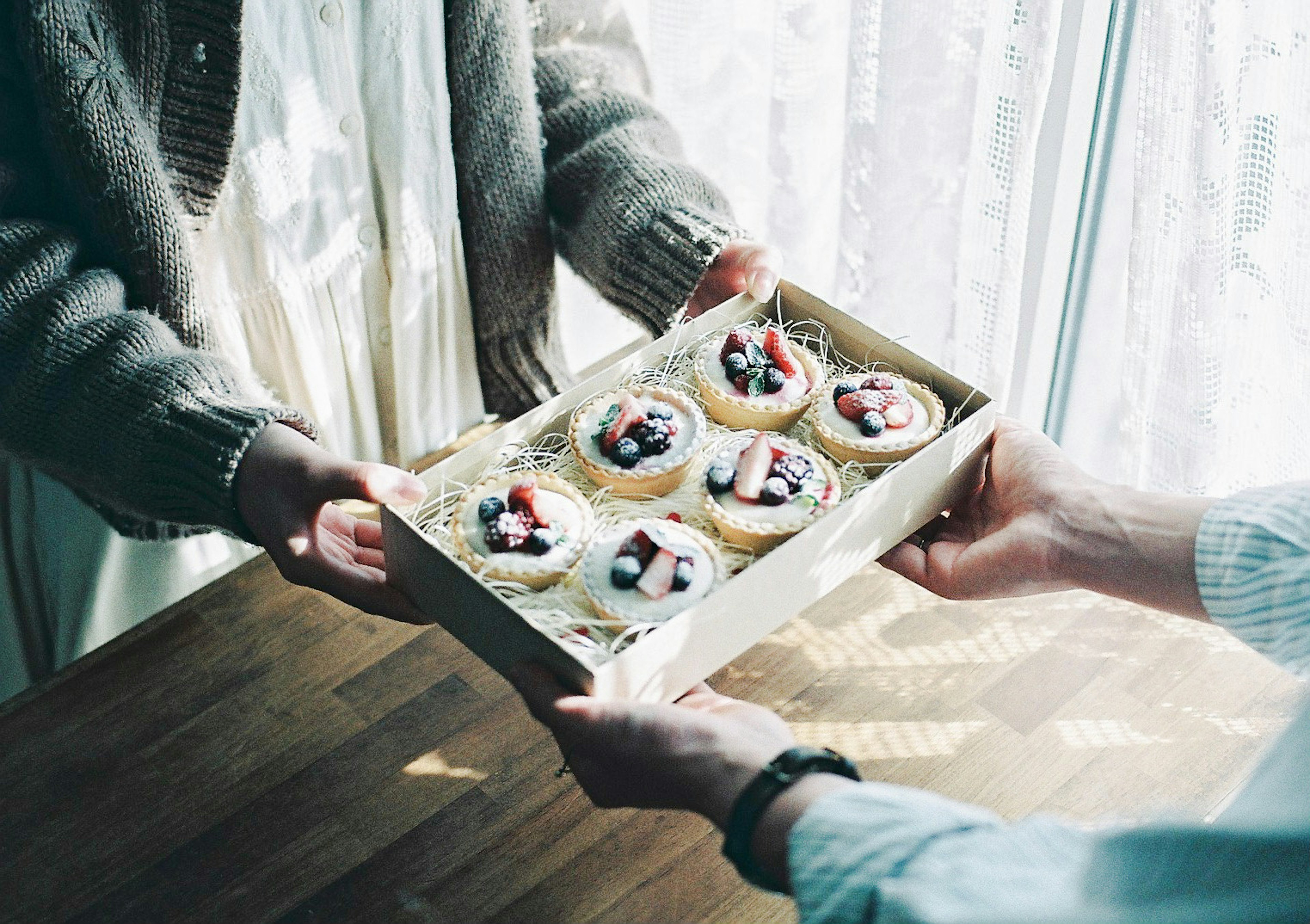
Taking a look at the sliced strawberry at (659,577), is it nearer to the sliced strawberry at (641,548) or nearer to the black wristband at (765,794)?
the sliced strawberry at (641,548)

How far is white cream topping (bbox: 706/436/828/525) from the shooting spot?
1264 mm

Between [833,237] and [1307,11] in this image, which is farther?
[833,237]

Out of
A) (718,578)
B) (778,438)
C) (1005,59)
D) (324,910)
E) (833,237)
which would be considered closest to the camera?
(324,910)

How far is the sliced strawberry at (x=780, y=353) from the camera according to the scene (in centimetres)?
143

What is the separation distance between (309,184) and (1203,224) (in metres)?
1.22

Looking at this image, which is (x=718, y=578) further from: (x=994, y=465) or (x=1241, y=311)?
(x=1241, y=311)

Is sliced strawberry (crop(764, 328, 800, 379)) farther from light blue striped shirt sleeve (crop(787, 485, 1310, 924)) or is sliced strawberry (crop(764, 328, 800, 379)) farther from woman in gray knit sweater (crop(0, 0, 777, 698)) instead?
light blue striped shirt sleeve (crop(787, 485, 1310, 924))

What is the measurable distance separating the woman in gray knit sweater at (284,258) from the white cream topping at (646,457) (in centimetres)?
19

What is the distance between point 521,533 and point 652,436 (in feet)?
0.70

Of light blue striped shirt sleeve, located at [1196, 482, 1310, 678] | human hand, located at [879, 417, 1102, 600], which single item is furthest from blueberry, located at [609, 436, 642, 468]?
light blue striped shirt sleeve, located at [1196, 482, 1310, 678]

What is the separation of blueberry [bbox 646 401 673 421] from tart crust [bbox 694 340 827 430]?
0.06 metres

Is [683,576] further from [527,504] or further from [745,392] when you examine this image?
[745,392]

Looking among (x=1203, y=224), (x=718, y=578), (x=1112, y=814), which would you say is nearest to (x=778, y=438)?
(x=718, y=578)

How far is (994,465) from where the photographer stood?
4.51ft
